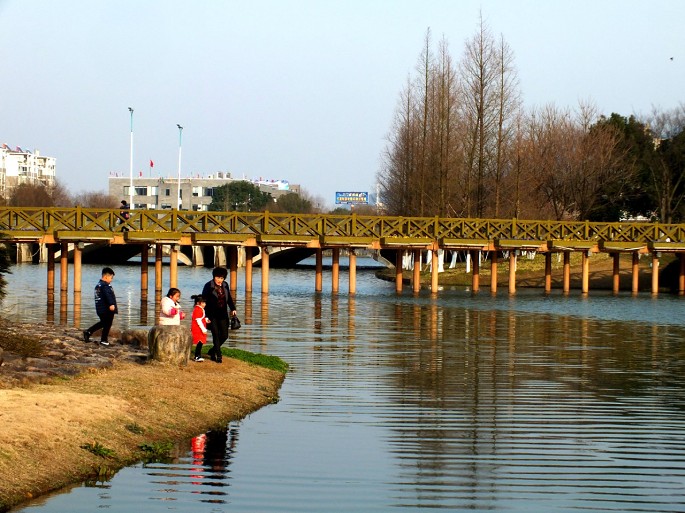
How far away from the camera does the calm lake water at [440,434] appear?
36.3 feet

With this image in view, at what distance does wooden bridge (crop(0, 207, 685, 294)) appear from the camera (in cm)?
4384

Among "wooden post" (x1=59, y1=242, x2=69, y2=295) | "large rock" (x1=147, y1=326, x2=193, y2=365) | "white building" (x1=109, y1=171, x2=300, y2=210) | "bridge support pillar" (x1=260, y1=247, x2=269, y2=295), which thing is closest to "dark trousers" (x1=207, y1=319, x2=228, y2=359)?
"large rock" (x1=147, y1=326, x2=193, y2=365)

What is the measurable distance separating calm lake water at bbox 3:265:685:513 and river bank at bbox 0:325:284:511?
33cm

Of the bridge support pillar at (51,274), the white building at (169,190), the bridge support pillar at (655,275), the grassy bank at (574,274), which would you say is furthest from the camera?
the white building at (169,190)

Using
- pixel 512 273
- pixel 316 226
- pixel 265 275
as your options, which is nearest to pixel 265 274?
pixel 265 275

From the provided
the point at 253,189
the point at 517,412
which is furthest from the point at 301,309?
the point at 253,189

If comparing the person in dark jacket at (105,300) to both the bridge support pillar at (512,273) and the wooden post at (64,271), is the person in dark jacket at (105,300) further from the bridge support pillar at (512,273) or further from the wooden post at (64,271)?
the bridge support pillar at (512,273)

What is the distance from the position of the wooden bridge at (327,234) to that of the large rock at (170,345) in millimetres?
23765

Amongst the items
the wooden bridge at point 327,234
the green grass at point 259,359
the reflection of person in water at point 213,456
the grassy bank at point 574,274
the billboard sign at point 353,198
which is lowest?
the reflection of person in water at point 213,456

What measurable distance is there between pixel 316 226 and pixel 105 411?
35.7m

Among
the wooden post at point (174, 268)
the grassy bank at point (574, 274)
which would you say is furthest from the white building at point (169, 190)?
the wooden post at point (174, 268)

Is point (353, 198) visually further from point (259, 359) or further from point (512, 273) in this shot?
A: point (259, 359)

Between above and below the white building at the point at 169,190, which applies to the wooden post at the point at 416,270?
below

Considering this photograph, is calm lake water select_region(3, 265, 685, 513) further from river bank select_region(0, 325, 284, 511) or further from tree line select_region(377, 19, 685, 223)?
tree line select_region(377, 19, 685, 223)
